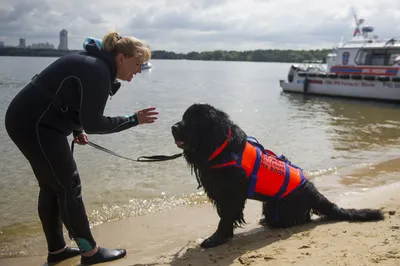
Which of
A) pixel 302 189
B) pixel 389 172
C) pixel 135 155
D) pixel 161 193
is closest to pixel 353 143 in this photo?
pixel 389 172

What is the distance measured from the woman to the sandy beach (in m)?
0.66

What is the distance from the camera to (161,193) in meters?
5.96

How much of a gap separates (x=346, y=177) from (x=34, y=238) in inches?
190

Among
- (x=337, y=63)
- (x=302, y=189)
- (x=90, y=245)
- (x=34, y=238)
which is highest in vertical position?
(x=337, y=63)

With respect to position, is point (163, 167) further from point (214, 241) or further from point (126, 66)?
point (126, 66)

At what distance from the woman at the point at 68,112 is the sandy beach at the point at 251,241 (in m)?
0.66

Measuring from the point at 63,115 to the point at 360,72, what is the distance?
75.4ft

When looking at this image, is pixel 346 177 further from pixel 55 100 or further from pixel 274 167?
pixel 55 100

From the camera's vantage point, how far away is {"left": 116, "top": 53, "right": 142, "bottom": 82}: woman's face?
3141mm

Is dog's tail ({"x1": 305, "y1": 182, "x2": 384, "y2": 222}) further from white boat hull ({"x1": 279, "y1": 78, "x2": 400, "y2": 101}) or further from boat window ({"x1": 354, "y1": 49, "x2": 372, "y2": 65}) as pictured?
boat window ({"x1": 354, "y1": 49, "x2": 372, "y2": 65})

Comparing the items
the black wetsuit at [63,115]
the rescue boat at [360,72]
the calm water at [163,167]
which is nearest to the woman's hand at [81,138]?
the black wetsuit at [63,115]

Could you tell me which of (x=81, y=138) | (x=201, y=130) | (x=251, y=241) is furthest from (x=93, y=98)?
(x=251, y=241)

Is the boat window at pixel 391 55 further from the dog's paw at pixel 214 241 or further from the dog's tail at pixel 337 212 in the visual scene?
the dog's paw at pixel 214 241

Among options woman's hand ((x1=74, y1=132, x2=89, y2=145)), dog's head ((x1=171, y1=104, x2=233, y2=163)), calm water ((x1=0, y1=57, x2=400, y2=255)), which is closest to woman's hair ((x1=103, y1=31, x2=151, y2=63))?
dog's head ((x1=171, y1=104, x2=233, y2=163))
